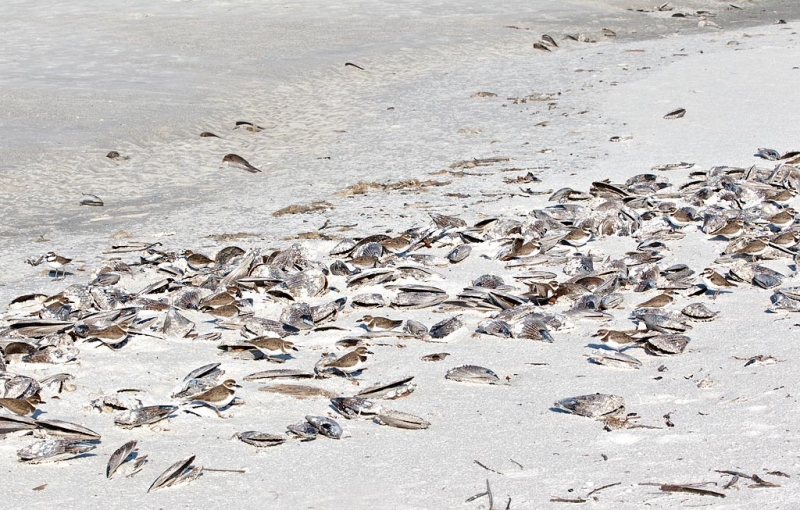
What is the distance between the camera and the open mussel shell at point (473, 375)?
8.22 feet

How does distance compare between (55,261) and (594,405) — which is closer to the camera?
(594,405)

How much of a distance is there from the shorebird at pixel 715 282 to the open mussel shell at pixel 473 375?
93cm

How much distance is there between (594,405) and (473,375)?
0.37 meters

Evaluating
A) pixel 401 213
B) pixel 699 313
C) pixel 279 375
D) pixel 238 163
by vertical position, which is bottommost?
pixel 238 163

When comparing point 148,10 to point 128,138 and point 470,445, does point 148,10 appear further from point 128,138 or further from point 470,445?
point 470,445

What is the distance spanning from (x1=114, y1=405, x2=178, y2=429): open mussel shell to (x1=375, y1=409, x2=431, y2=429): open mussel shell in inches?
19.7

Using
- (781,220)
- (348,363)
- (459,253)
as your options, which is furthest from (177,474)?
(781,220)

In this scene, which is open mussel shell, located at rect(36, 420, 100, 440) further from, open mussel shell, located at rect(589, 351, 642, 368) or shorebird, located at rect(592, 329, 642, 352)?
shorebird, located at rect(592, 329, 642, 352)

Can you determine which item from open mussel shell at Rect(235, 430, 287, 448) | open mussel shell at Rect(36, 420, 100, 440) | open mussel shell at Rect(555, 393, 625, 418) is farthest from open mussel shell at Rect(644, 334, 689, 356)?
open mussel shell at Rect(36, 420, 100, 440)

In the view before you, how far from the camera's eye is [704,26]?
33.2ft

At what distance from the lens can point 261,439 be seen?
218 centimetres

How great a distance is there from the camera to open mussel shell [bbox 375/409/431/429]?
2.25 metres

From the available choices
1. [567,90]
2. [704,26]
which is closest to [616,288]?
[567,90]

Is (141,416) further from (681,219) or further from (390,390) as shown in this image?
(681,219)
